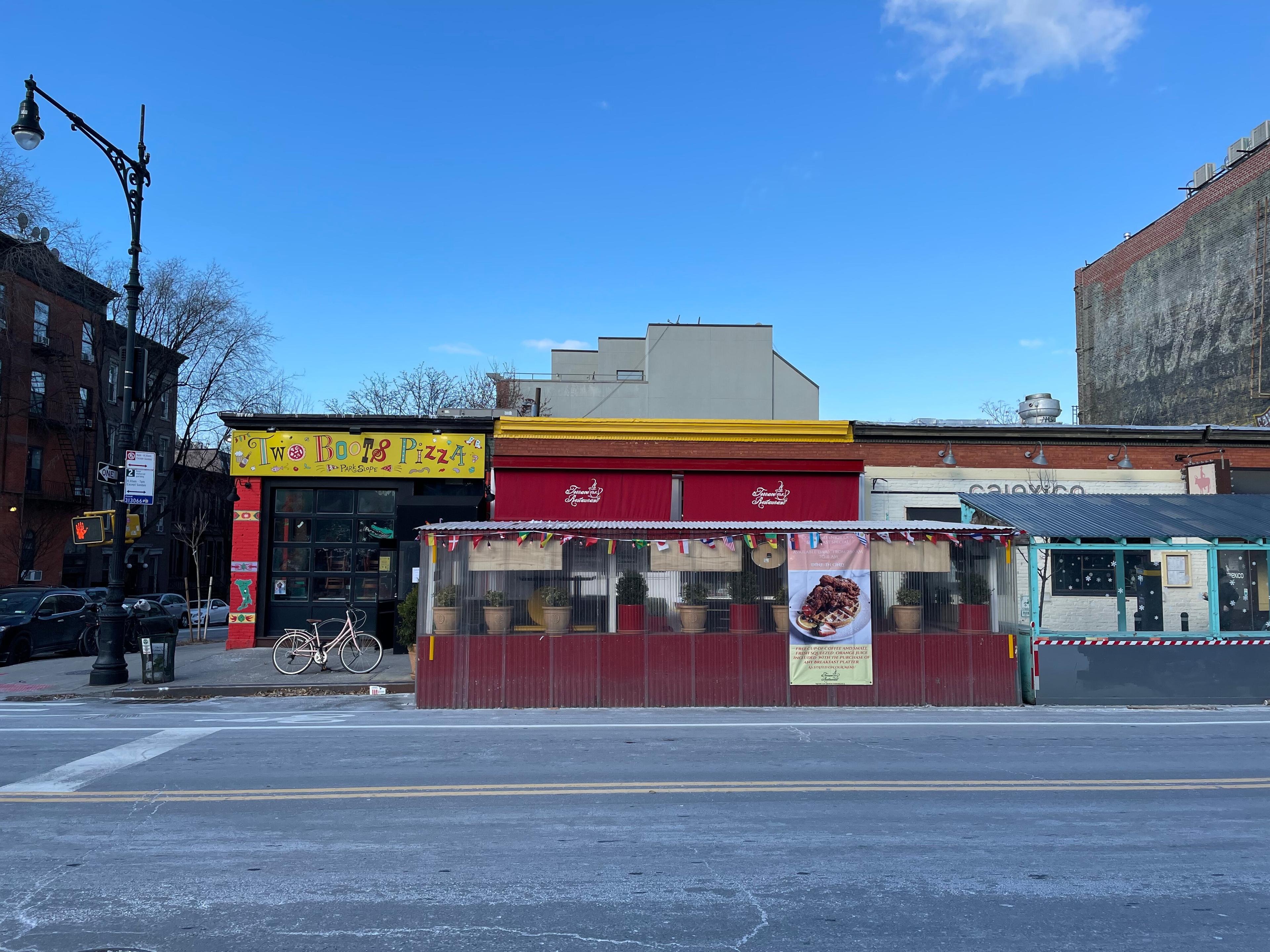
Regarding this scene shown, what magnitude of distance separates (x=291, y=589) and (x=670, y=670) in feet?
37.3

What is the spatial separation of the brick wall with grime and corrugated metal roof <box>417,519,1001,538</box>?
64.0 ft

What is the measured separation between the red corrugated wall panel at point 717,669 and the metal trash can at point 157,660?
9068 millimetres

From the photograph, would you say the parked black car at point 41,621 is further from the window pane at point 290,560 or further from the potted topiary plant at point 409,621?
the potted topiary plant at point 409,621

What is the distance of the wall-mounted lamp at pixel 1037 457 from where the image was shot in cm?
1984

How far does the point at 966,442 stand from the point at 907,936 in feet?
55.0

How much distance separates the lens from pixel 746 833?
6457 millimetres

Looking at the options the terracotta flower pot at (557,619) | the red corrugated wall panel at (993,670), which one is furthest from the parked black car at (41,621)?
the red corrugated wall panel at (993,670)

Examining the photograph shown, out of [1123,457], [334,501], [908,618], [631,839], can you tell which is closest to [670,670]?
[908,618]

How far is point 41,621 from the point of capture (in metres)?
19.9

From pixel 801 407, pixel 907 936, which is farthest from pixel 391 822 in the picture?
pixel 801 407

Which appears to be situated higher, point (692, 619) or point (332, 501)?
point (332, 501)

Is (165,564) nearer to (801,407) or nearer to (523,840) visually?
(801,407)

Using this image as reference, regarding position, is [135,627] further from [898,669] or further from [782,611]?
[898,669]

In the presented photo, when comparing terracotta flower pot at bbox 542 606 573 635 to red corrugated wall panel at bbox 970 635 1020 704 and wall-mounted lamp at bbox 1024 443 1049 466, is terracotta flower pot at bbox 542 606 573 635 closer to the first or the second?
red corrugated wall panel at bbox 970 635 1020 704
